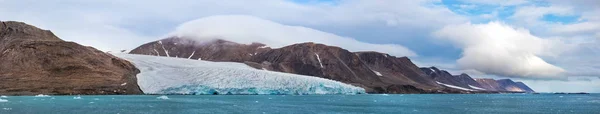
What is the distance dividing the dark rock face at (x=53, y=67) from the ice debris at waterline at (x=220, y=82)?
398 cm

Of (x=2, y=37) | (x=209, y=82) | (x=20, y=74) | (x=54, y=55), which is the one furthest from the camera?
(x=2, y=37)

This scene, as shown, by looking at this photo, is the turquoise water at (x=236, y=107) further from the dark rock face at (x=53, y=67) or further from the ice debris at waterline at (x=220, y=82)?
the dark rock face at (x=53, y=67)

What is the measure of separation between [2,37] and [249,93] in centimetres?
7227

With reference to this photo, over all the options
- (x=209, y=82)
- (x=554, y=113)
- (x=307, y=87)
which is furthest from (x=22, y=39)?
(x=554, y=113)

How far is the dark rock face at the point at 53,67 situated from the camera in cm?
11719

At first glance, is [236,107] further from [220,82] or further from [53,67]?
[53,67]

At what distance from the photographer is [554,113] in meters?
62.4

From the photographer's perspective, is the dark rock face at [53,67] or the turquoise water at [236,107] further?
the dark rock face at [53,67]

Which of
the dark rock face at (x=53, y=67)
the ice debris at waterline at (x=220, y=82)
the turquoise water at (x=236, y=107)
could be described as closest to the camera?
the turquoise water at (x=236, y=107)

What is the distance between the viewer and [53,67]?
442 feet

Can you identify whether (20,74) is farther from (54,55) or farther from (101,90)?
(101,90)

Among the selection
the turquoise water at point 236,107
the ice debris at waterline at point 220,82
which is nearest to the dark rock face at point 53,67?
the ice debris at waterline at point 220,82

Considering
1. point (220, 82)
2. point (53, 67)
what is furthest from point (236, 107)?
point (53, 67)

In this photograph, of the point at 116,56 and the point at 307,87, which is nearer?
the point at 307,87
